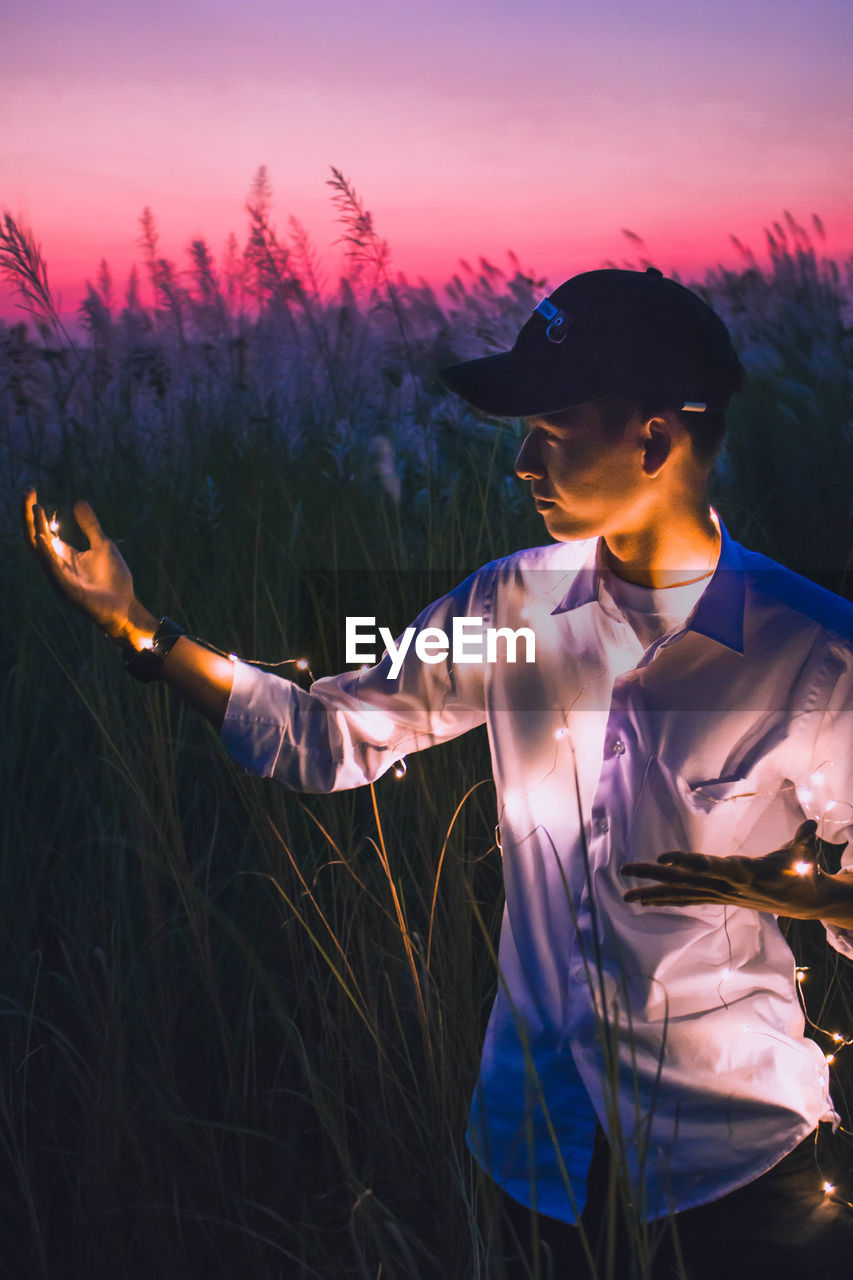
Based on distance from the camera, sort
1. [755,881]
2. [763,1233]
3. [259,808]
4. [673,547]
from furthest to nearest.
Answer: [259,808] → [673,547] → [763,1233] → [755,881]

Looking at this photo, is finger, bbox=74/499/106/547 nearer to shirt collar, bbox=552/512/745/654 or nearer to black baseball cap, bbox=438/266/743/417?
black baseball cap, bbox=438/266/743/417

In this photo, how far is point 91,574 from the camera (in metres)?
1.18

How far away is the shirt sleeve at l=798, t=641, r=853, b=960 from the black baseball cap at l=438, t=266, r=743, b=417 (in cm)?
32

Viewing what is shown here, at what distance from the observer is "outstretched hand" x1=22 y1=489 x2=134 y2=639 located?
1150 mm

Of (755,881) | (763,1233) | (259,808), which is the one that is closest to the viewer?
(755,881)

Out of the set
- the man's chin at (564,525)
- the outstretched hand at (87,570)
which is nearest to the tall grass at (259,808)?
the outstretched hand at (87,570)

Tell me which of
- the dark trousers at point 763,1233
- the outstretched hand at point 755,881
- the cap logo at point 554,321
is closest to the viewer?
the outstretched hand at point 755,881

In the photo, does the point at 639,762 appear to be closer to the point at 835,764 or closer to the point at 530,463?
the point at 835,764

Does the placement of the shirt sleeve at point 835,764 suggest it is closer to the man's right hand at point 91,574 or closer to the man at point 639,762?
the man at point 639,762

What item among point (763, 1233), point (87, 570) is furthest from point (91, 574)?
point (763, 1233)

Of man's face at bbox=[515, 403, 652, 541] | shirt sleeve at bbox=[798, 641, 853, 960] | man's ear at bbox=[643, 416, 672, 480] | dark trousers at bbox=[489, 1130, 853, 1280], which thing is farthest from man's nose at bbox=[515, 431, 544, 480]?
dark trousers at bbox=[489, 1130, 853, 1280]

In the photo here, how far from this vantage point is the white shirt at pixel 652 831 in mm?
1059

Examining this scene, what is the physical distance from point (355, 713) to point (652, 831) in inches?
14.8

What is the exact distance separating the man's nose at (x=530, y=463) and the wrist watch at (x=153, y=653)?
0.43m
